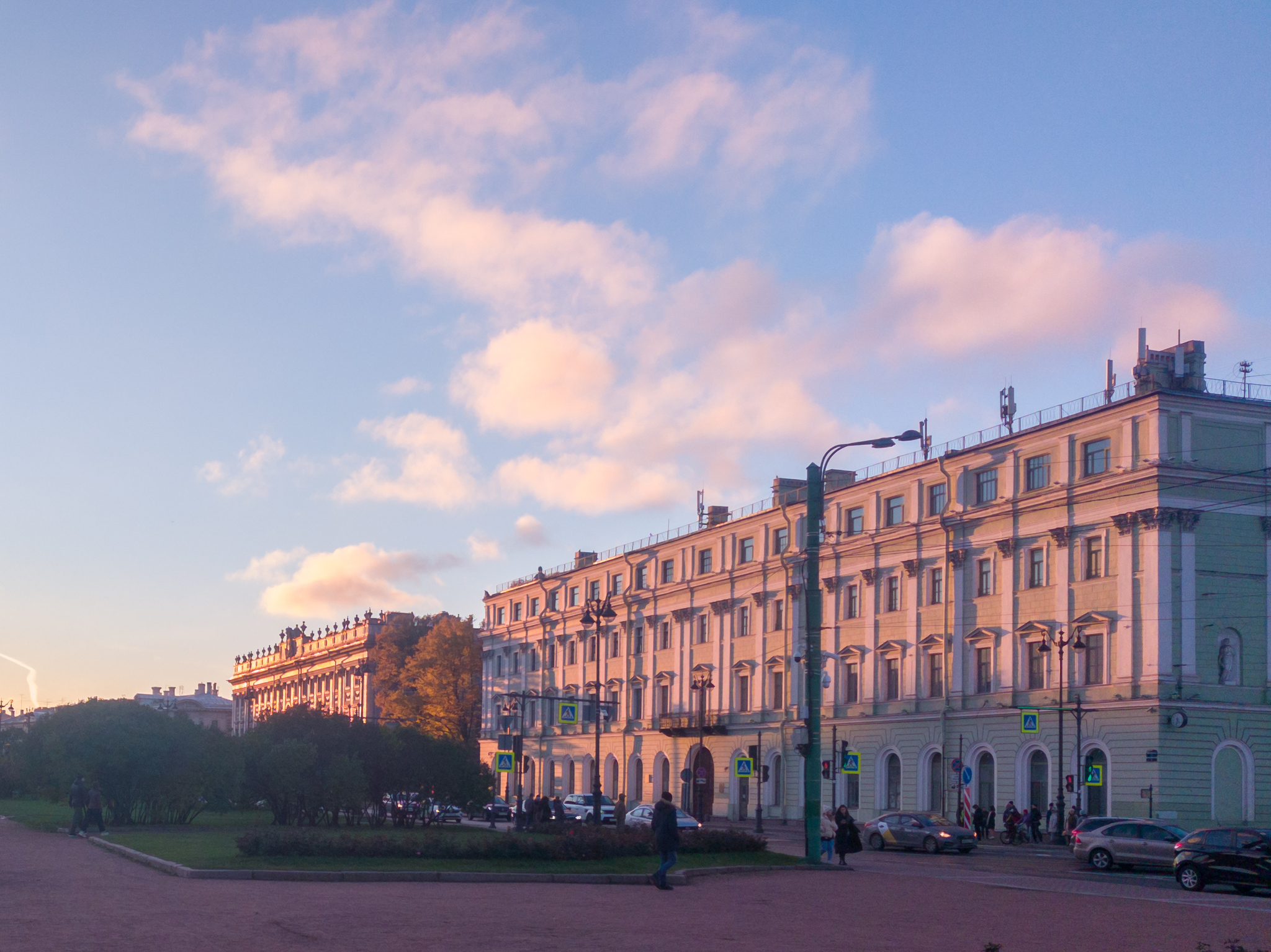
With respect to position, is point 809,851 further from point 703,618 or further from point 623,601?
point 623,601

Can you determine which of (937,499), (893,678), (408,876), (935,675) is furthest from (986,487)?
(408,876)

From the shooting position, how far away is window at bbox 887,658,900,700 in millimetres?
62531

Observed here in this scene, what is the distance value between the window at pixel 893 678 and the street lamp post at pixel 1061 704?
32.0 feet

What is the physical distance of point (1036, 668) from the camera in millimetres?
54562

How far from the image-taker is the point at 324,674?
150 m

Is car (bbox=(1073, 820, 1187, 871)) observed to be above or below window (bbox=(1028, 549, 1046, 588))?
below

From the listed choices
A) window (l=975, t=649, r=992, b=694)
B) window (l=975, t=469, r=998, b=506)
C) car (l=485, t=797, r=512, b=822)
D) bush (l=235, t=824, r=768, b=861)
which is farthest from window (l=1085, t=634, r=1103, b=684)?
bush (l=235, t=824, r=768, b=861)

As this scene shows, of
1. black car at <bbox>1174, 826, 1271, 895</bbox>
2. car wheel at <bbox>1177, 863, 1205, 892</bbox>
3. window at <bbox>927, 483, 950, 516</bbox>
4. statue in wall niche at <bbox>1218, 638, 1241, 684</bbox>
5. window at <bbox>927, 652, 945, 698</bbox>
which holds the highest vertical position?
window at <bbox>927, 483, 950, 516</bbox>

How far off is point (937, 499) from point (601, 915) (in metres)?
44.6

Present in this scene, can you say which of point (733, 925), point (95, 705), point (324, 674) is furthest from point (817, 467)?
point (324, 674)

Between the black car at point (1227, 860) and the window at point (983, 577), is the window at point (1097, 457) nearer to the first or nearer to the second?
the window at point (983, 577)

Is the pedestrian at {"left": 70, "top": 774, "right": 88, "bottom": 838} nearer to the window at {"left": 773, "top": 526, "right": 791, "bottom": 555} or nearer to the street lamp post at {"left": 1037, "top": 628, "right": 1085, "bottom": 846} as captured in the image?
the street lamp post at {"left": 1037, "top": 628, "right": 1085, "bottom": 846}

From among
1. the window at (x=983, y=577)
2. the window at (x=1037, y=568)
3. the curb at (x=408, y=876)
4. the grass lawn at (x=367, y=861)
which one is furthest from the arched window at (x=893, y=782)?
the curb at (x=408, y=876)

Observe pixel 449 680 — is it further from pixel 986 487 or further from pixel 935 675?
pixel 986 487
